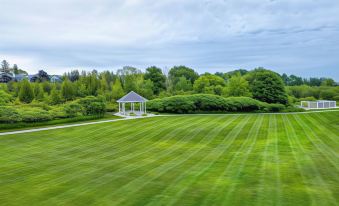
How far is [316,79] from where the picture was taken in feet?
246

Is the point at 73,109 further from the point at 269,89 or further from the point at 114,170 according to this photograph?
the point at 269,89

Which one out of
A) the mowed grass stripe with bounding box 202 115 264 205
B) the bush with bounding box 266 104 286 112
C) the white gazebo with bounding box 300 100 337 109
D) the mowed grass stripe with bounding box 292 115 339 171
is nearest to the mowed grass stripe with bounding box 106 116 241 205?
the mowed grass stripe with bounding box 202 115 264 205

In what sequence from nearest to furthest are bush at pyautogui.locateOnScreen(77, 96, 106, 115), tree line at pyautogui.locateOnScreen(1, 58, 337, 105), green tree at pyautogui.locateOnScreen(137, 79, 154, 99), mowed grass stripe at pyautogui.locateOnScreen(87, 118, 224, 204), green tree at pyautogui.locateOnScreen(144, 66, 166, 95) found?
mowed grass stripe at pyautogui.locateOnScreen(87, 118, 224, 204), bush at pyautogui.locateOnScreen(77, 96, 106, 115), tree line at pyautogui.locateOnScreen(1, 58, 337, 105), green tree at pyautogui.locateOnScreen(137, 79, 154, 99), green tree at pyautogui.locateOnScreen(144, 66, 166, 95)

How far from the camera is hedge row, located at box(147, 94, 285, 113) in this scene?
101 feet

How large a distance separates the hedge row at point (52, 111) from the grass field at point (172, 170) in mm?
4868

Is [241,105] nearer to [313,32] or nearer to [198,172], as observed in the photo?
[313,32]

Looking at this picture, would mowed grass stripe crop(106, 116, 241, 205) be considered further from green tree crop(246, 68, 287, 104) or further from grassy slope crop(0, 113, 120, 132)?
green tree crop(246, 68, 287, 104)

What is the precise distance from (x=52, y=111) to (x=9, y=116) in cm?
377

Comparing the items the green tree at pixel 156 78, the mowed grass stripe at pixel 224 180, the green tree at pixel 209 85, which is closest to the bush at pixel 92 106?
the mowed grass stripe at pixel 224 180

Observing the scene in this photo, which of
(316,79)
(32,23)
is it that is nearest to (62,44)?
(32,23)

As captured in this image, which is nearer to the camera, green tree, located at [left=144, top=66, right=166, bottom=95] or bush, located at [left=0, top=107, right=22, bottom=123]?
bush, located at [left=0, top=107, right=22, bottom=123]

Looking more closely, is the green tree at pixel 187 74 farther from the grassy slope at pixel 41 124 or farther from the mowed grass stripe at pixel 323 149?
the mowed grass stripe at pixel 323 149

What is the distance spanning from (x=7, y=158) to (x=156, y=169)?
5889 mm

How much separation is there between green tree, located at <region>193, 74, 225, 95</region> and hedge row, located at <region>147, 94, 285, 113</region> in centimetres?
1036
